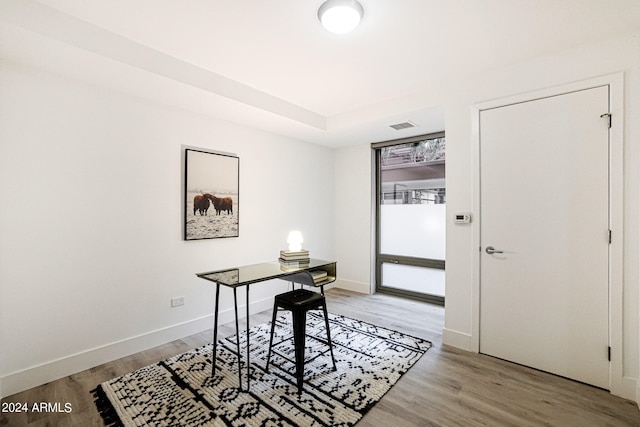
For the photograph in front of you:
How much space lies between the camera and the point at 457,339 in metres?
2.88

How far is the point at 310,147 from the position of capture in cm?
470

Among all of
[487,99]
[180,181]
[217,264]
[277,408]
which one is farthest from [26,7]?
[487,99]

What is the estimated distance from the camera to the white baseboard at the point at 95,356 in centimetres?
215

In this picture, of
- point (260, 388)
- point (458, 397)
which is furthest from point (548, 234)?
point (260, 388)

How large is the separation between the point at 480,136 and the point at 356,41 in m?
1.50

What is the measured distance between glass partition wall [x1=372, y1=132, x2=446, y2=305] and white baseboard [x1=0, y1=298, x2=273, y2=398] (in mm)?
2700

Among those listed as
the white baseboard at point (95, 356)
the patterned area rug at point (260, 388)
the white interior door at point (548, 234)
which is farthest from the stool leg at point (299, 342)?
the white interior door at point (548, 234)

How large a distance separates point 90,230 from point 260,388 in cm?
199

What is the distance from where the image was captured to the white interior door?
2238mm

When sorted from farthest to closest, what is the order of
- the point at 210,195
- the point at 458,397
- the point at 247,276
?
the point at 210,195 < the point at 247,276 < the point at 458,397

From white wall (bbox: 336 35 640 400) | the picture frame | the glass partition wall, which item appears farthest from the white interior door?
the picture frame

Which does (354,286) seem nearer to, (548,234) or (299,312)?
(299,312)

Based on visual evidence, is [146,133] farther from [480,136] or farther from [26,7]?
[480,136]

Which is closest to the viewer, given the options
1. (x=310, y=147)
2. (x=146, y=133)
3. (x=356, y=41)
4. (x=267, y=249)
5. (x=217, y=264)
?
(x=356, y=41)
